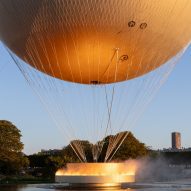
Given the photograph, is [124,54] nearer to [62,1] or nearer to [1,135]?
[62,1]

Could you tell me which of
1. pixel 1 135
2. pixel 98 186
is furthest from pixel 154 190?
pixel 1 135

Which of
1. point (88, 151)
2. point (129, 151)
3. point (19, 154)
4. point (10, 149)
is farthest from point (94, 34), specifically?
point (129, 151)

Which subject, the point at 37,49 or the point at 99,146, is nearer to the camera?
the point at 37,49

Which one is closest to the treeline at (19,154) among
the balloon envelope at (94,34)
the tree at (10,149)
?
the tree at (10,149)

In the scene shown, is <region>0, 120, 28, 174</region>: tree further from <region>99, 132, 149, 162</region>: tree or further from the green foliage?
the green foliage

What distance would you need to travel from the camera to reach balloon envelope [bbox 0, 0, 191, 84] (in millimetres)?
24953

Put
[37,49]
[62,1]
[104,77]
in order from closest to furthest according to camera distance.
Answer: [62,1], [37,49], [104,77]

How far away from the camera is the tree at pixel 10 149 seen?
70.1 meters

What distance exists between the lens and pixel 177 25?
2709 centimetres

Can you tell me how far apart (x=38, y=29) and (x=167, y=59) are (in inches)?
374

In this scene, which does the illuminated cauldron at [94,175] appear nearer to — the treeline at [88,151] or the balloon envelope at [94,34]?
the balloon envelope at [94,34]

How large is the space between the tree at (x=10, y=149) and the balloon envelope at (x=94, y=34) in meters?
42.4

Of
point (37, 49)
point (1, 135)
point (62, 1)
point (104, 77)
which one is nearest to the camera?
point (62, 1)

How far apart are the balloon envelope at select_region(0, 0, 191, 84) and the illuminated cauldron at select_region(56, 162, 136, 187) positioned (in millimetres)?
6007
